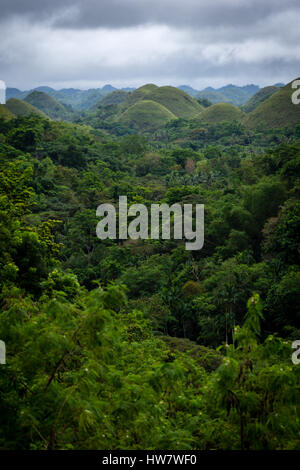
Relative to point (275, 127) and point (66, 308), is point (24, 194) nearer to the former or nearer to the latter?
point (66, 308)

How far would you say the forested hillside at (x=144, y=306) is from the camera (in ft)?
13.6

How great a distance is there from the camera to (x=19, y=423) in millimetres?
3949

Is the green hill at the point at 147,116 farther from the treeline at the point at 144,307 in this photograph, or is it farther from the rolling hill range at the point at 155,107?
the treeline at the point at 144,307

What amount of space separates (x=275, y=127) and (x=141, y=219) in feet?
193

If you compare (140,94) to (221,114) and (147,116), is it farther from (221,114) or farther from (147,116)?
(221,114)

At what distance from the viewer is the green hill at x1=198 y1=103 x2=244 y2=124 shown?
9775 centimetres

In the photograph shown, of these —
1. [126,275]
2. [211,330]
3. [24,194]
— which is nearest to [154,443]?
[24,194]

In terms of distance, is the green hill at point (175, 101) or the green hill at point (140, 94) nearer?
the green hill at point (175, 101)

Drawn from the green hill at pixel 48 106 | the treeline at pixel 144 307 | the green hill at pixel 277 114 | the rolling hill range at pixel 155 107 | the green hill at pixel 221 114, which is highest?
the green hill at pixel 48 106

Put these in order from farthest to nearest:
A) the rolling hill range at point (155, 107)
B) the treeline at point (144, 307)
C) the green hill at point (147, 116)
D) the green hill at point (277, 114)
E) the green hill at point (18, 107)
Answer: the rolling hill range at point (155, 107) < the green hill at point (147, 116) < the green hill at point (18, 107) < the green hill at point (277, 114) < the treeline at point (144, 307)

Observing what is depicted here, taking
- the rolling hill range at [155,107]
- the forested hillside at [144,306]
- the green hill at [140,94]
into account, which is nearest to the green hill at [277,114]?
the rolling hill range at [155,107]

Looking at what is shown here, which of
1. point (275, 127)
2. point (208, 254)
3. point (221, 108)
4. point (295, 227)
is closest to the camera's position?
point (295, 227)

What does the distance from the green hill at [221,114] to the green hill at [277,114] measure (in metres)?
7.16

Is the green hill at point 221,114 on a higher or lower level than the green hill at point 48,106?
lower
